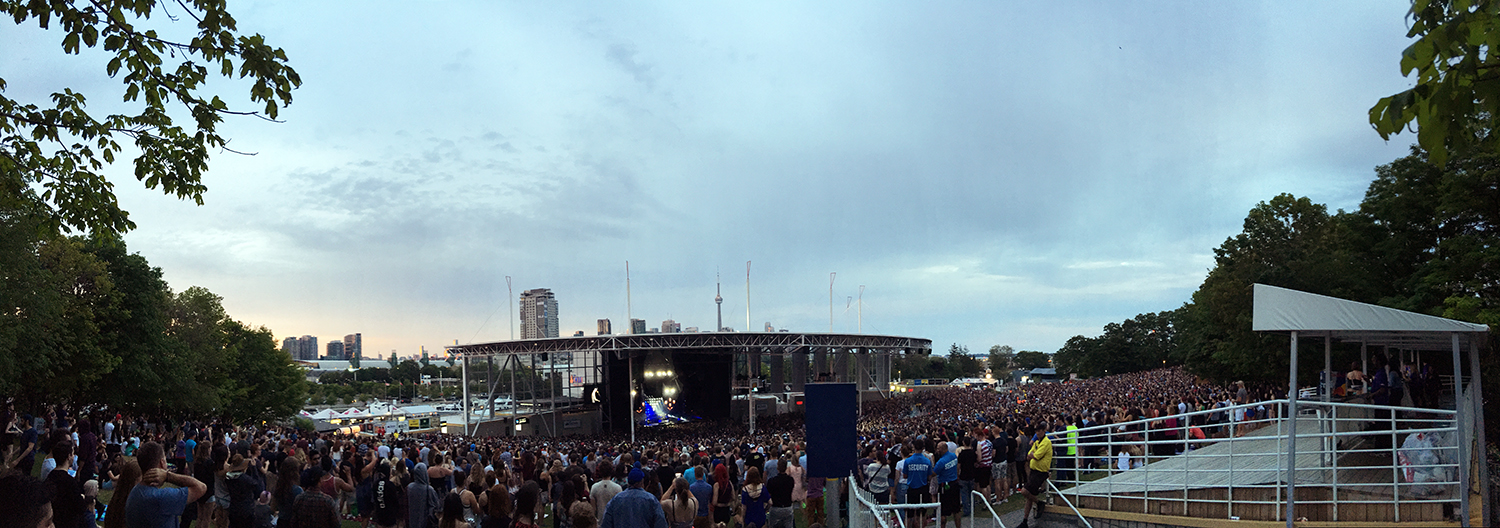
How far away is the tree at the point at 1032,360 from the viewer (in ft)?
498

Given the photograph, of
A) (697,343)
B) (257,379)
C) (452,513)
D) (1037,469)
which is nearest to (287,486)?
(452,513)

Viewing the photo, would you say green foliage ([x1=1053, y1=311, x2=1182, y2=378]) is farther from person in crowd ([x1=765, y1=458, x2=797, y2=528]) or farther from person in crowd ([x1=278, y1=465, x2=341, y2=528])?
person in crowd ([x1=278, y1=465, x2=341, y2=528])

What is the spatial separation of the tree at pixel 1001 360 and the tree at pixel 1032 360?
2.76 m

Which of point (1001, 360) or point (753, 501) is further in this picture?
point (1001, 360)

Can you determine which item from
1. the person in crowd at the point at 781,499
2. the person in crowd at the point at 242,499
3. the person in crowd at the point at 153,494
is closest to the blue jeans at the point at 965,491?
the person in crowd at the point at 781,499

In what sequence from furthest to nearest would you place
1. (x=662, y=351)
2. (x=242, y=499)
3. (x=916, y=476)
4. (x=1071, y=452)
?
(x=662, y=351) → (x=1071, y=452) → (x=916, y=476) → (x=242, y=499)

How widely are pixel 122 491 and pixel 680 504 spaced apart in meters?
4.10

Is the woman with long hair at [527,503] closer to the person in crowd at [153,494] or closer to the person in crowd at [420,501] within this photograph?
the person in crowd at [153,494]

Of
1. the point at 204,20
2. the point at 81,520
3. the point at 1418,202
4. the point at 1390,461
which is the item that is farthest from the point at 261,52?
the point at 1418,202

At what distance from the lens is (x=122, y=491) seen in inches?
216

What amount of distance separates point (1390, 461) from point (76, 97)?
1208cm

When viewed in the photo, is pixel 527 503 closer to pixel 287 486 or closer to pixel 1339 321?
pixel 287 486

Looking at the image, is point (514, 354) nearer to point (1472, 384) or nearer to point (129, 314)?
point (129, 314)

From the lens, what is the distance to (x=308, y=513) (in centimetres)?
566
